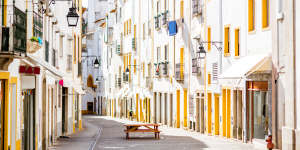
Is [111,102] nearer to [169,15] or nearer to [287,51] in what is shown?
[169,15]

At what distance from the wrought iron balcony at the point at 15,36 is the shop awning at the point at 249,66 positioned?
35.5ft

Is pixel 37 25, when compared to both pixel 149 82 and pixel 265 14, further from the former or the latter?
pixel 149 82

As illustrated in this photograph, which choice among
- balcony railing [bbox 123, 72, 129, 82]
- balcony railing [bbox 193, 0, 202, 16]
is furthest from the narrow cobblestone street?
balcony railing [bbox 123, 72, 129, 82]

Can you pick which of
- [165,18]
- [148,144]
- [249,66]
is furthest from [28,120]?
[165,18]

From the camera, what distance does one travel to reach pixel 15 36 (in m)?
13.8

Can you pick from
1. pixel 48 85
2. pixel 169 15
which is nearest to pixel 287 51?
pixel 48 85

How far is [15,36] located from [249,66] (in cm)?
1256

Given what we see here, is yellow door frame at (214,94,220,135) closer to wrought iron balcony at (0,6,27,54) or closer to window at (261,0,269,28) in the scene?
window at (261,0,269,28)

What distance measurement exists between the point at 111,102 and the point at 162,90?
26.5 metres

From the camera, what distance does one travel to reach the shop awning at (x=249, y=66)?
75.7 feet

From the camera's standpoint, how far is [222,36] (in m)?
30.9

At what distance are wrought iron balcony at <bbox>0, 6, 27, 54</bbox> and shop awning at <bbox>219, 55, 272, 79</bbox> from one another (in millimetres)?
10830

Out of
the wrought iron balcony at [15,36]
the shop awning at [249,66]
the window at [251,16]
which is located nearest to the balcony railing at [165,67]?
the shop awning at [249,66]

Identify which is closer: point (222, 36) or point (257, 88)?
point (257, 88)
